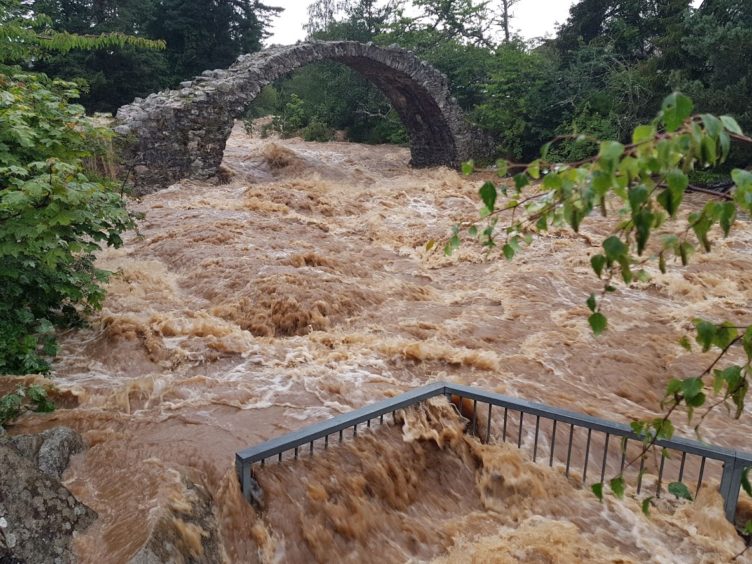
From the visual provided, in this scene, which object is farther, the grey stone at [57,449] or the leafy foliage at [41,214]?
the leafy foliage at [41,214]

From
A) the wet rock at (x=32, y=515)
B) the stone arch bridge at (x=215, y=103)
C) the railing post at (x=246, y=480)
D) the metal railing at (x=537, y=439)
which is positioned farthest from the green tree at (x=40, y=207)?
the stone arch bridge at (x=215, y=103)

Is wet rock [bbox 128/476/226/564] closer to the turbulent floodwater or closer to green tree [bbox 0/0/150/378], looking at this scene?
the turbulent floodwater

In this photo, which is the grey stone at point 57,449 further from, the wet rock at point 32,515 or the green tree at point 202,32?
the green tree at point 202,32

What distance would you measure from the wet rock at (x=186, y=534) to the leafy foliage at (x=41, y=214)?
73.8 inches

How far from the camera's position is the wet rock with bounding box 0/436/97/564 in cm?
249

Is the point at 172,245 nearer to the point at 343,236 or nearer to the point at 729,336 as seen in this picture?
the point at 343,236

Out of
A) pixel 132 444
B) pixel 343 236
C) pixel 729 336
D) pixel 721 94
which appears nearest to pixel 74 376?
pixel 132 444

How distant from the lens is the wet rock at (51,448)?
3332mm

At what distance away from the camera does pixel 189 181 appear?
12.6 metres

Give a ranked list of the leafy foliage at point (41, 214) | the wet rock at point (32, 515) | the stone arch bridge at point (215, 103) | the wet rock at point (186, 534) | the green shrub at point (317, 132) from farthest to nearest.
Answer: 1. the green shrub at point (317, 132)
2. the stone arch bridge at point (215, 103)
3. the leafy foliage at point (41, 214)
4. the wet rock at point (186, 534)
5. the wet rock at point (32, 515)

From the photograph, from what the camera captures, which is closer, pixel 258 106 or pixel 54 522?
Answer: pixel 54 522

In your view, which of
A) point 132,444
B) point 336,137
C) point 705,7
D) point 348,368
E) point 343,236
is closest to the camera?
point 132,444

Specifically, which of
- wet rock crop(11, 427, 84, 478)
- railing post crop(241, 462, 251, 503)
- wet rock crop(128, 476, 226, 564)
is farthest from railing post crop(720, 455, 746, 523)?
wet rock crop(11, 427, 84, 478)

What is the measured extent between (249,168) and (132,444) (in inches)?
448
